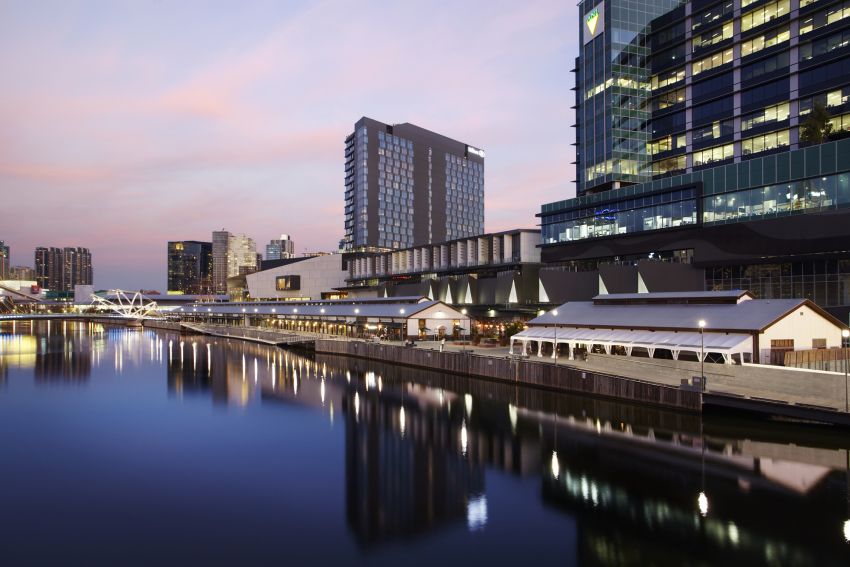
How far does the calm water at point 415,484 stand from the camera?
26875 mm

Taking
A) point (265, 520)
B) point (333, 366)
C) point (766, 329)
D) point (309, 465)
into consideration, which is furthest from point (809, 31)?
point (265, 520)

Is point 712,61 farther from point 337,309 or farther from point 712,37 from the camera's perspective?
point 337,309

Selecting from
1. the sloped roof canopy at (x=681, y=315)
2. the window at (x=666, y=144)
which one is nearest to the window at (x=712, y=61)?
the window at (x=666, y=144)

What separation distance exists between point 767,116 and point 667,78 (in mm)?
21236

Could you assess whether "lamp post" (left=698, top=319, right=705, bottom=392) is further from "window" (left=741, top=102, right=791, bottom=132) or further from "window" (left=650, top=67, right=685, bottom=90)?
"window" (left=650, top=67, right=685, bottom=90)

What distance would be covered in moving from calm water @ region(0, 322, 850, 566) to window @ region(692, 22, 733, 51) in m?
77.3

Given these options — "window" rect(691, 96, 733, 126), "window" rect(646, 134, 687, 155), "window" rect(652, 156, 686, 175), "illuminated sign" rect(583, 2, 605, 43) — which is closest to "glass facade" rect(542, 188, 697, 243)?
"window" rect(652, 156, 686, 175)

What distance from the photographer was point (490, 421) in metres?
50.6

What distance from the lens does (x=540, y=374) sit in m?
61.5

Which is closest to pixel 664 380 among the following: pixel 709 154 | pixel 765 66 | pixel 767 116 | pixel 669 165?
pixel 767 116

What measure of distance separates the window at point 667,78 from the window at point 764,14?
12.0 m

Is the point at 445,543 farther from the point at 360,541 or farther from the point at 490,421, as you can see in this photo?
the point at 490,421

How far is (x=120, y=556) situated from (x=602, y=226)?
290ft

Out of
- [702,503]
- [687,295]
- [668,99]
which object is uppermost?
[668,99]
